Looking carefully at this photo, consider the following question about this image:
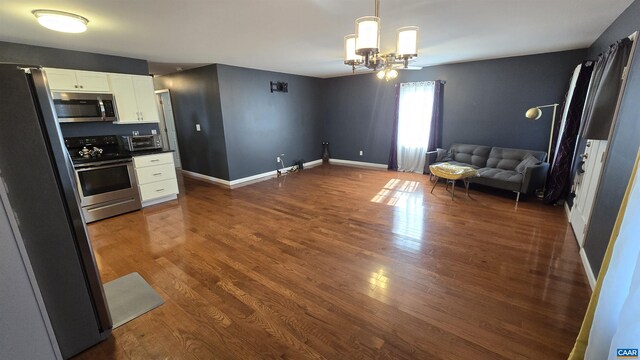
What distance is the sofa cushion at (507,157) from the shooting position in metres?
→ 4.41

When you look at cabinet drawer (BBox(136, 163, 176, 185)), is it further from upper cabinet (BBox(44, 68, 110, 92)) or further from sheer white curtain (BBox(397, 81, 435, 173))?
sheer white curtain (BBox(397, 81, 435, 173))

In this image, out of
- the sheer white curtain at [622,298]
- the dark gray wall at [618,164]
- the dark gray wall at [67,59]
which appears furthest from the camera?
the dark gray wall at [67,59]

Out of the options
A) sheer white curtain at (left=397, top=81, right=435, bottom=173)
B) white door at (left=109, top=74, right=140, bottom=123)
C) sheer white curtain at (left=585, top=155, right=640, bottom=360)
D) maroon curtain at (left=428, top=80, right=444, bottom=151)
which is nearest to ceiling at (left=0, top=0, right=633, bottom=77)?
white door at (left=109, top=74, right=140, bottom=123)

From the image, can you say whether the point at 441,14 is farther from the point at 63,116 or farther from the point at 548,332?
the point at 63,116

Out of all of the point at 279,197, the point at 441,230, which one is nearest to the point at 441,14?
the point at 441,230

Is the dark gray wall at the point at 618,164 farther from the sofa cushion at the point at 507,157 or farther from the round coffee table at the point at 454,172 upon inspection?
the sofa cushion at the point at 507,157

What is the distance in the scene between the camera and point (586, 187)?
2.88m

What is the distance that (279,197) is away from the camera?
15.0ft

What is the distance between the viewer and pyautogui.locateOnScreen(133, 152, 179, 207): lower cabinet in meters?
4.00

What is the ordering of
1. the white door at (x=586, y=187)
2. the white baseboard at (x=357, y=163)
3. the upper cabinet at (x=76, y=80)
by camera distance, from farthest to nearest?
the white baseboard at (x=357, y=163), the upper cabinet at (x=76, y=80), the white door at (x=586, y=187)

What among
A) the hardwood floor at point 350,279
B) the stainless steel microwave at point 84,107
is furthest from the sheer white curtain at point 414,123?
the stainless steel microwave at point 84,107

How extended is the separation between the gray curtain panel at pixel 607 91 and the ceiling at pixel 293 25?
1.40ft

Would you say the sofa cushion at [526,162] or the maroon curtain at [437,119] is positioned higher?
the maroon curtain at [437,119]

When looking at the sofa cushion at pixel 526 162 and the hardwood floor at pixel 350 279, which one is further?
the sofa cushion at pixel 526 162
